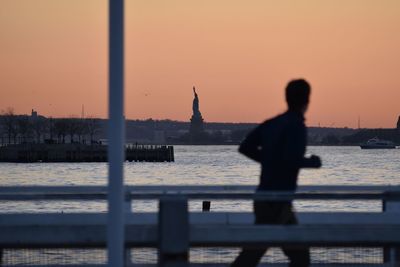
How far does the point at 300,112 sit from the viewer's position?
686cm

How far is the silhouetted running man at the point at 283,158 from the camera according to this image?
6605 mm

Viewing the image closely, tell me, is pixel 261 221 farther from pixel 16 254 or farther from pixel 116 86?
pixel 16 254

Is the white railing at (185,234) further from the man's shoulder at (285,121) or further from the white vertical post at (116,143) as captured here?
the man's shoulder at (285,121)

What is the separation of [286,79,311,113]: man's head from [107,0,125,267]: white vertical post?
1.53m

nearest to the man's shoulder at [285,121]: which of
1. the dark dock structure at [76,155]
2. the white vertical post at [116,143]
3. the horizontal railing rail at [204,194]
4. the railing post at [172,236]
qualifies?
the horizontal railing rail at [204,194]

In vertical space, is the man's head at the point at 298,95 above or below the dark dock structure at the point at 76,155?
above

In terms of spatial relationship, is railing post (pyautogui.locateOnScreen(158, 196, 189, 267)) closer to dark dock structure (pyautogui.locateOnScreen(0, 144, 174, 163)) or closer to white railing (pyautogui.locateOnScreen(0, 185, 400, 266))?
white railing (pyautogui.locateOnScreen(0, 185, 400, 266))

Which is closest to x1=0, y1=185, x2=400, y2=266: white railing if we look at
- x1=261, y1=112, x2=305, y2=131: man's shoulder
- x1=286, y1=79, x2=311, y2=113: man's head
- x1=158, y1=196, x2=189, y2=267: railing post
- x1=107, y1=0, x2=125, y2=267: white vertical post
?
x1=158, y1=196, x2=189, y2=267: railing post

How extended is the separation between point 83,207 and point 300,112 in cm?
4182

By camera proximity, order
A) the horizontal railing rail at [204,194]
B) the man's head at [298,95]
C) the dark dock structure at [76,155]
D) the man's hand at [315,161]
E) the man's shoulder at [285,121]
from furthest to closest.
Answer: the dark dock structure at [76,155] → the man's head at [298,95] → the man's shoulder at [285,121] → the man's hand at [315,161] → the horizontal railing rail at [204,194]

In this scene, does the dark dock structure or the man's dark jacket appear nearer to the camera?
the man's dark jacket

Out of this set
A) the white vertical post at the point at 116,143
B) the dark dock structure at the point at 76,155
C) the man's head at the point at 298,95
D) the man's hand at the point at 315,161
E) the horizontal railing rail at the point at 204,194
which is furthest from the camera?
the dark dock structure at the point at 76,155

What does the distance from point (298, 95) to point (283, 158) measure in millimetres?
535

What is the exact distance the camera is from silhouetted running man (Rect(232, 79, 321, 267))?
6605mm
